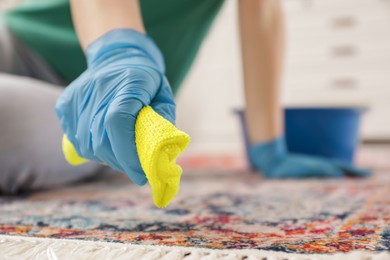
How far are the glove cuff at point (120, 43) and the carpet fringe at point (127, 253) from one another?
9.5 inches

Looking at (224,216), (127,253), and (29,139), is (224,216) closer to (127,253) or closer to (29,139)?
(127,253)

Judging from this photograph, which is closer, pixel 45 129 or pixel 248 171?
pixel 45 129

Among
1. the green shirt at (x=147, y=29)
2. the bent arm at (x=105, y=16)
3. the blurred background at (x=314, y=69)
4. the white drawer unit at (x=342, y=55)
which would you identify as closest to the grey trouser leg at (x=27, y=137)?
Result: the green shirt at (x=147, y=29)

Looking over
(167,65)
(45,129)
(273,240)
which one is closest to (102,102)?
(273,240)

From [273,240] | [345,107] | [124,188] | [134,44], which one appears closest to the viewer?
[273,240]

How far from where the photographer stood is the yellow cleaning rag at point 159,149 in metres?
0.47

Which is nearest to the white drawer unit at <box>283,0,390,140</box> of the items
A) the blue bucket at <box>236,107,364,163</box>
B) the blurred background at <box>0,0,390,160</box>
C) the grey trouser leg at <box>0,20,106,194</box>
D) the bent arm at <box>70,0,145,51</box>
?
the blurred background at <box>0,0,390,160</box>

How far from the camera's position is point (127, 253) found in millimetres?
466

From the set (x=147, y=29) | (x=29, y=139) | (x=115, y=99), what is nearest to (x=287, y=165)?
(x=147, y=29)

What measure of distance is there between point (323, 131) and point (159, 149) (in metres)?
1.00

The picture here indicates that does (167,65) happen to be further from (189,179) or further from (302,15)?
(302,15)

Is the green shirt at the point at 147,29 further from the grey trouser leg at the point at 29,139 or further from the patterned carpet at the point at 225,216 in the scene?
the patterned carpet at the point at 225,216

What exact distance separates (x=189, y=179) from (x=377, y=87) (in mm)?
1504

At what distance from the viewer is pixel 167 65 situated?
1196mm
